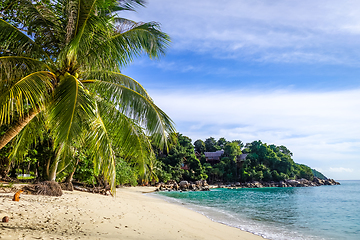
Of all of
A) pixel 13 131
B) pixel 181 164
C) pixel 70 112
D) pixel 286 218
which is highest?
pixel 70 112

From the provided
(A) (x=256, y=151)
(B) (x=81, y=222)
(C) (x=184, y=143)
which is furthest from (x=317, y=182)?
(B) (x=81, y=222)

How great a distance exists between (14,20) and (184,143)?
47544 millimetres

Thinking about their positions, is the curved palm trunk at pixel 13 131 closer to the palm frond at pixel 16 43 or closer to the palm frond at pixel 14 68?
the palm frond at pixel 14 68

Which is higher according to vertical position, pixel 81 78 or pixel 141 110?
pixel 81 78

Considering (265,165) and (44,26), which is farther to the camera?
(265,165)

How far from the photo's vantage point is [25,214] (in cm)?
598

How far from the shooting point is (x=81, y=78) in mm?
6246

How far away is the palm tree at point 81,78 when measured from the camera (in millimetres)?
4652

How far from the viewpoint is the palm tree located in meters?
4.65

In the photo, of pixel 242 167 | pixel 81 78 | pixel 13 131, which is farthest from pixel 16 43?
pixel 242 167

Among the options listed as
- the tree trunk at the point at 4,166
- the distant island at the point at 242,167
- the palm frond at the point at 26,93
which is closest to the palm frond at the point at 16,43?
the palm frond at the point at 26,93

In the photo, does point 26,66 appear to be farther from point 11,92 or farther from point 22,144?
point 22,144

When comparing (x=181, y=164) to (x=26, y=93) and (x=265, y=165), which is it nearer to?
(x=265, y=165)

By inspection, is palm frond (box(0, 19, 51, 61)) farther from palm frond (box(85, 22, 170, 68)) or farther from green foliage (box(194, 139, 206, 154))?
green foliage (box(194, 139, 206, 154))
